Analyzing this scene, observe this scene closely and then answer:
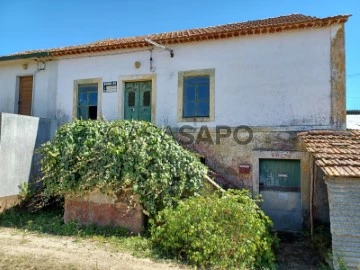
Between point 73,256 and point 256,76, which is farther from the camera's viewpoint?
point 256,76

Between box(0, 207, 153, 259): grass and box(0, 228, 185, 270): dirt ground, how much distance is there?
0.96 feet

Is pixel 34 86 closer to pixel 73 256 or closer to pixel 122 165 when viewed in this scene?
pixel 122 165

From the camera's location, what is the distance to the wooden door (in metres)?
11.7

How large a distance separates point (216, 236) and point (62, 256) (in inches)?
112

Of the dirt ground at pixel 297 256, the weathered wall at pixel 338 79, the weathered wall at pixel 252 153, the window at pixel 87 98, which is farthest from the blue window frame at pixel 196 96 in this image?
the dirt ground at pixel 297 256

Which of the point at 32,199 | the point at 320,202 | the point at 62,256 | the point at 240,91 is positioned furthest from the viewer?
the point at 240,91

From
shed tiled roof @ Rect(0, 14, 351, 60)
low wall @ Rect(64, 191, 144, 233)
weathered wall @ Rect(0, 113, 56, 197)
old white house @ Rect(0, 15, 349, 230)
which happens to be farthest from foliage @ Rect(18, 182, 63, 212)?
shed tiled roof @ Rect(0, 14, 351, 60)

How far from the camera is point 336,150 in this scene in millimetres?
6320

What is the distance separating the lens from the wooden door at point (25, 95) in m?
11.7

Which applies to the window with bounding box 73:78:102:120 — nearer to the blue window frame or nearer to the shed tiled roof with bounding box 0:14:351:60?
the shed tiled roof with bounding box 0:14:351:60

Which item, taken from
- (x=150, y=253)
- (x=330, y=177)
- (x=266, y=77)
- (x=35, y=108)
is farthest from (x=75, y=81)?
(x=330, y=177)

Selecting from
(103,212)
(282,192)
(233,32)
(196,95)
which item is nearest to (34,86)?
(196,95)

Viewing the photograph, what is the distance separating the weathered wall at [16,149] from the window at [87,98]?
167 cm

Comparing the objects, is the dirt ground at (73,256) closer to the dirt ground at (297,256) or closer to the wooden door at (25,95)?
the dirt ground at (297,256)
